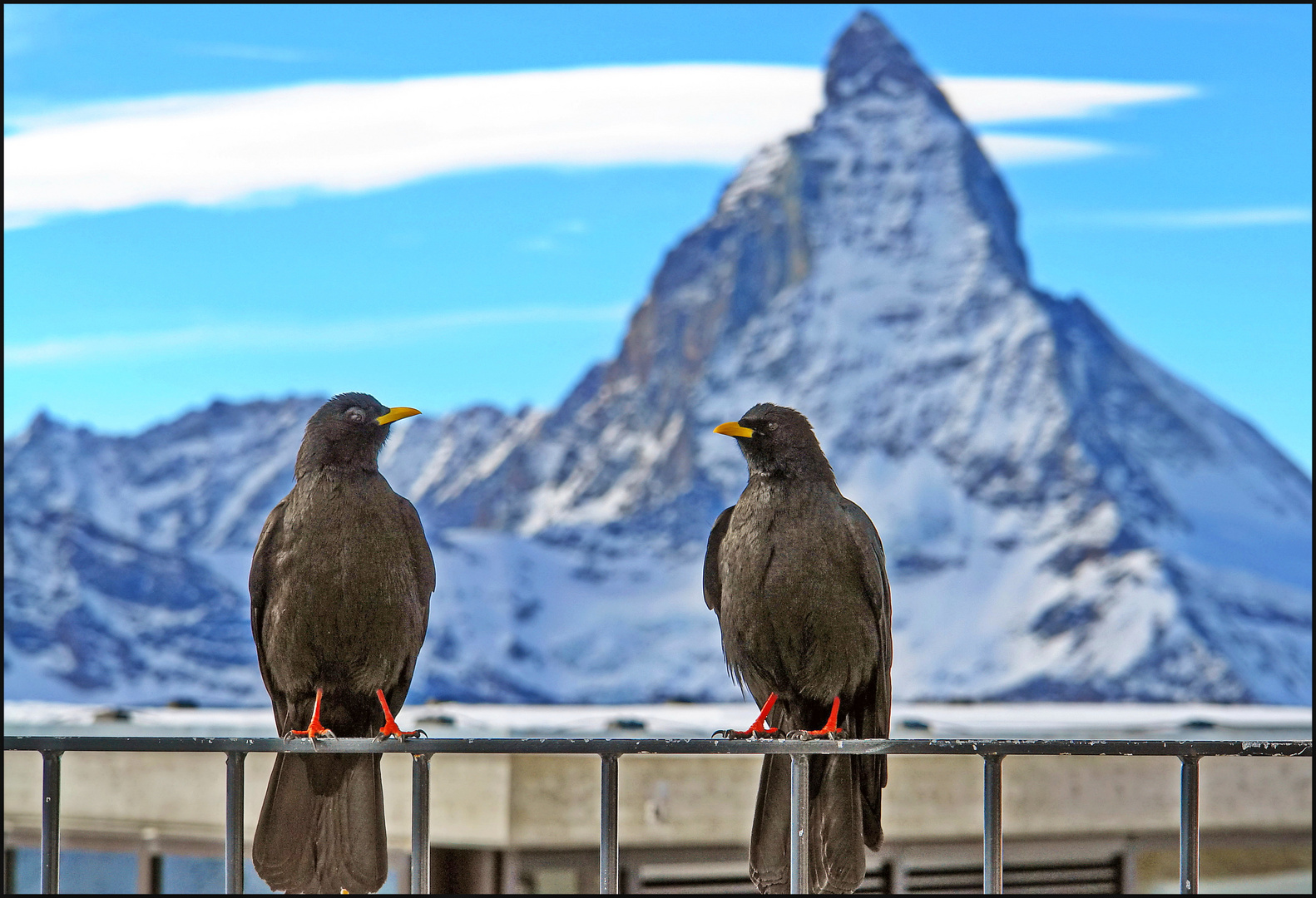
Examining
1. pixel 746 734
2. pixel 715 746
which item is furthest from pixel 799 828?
pixel 746 734

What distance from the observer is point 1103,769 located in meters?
17.7

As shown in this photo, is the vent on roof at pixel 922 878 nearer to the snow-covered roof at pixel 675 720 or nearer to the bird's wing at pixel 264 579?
the snow-covered roof at pixel 675 720

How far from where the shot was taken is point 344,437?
473 centimetres

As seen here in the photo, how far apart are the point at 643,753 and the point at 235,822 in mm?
883

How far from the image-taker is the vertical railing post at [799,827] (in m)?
3.28

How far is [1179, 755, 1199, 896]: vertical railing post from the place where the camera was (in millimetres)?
3279

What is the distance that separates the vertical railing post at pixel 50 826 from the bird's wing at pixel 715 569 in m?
2.17

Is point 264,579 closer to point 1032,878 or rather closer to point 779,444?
point 779,444

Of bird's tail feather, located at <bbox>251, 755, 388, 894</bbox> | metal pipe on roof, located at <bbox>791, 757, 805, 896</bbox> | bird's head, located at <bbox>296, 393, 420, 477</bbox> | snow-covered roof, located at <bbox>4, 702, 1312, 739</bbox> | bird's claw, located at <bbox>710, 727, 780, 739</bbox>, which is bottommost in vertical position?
snow-covered roof, located at <bbox>4, 702, 1312, 739</bbox>

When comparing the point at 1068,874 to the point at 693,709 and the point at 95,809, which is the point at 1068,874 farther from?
the point at 95,809

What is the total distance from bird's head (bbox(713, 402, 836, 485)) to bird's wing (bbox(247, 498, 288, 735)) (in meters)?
1.36

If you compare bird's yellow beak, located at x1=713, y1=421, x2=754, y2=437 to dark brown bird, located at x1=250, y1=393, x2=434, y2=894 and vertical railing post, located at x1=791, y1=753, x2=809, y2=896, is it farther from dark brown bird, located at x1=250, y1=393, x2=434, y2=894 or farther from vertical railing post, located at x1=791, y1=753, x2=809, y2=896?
vertical railing post, located at x1=791, y1=753, x2=809, y2=896

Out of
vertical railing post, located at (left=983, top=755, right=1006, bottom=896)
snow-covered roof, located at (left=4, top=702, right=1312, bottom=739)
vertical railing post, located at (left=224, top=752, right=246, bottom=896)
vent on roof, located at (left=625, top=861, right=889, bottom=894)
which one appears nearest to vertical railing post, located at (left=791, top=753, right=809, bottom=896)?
vertical railing post, located at (left=983, top=755, right=1006, bottom=896)

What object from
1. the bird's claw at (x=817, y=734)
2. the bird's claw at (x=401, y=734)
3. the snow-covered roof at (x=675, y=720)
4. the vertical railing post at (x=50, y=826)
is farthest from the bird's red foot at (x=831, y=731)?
the snow-covered roof at (x=675, y=720)
